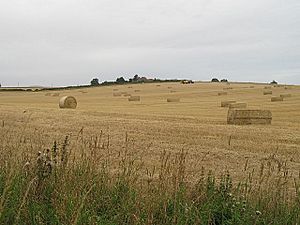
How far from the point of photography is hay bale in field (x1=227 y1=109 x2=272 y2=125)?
19.6 m

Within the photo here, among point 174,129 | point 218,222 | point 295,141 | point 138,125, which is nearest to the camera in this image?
point 218,222

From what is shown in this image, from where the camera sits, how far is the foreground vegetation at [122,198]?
4.48 m

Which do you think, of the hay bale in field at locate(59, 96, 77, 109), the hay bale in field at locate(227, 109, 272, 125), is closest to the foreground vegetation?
the hay bale in field at locate(227, 109, 272, 125)

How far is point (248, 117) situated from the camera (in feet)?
65.4

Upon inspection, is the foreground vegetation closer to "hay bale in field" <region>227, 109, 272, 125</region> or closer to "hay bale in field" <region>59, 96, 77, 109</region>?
"hay bale in field" <region>227, 109, 272, 125</region>

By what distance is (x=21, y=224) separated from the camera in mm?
4395

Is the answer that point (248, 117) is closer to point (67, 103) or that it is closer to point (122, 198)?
point (67, 103)

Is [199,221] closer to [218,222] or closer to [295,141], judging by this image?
[218,222]

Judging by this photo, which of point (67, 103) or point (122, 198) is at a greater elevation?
point (122, 198)

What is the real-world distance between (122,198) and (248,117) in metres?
15.6

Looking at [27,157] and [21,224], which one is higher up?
[27,157]

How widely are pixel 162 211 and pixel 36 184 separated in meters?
1.48

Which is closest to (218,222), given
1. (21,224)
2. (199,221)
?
(199,221)

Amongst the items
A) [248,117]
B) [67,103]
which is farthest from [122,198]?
[67,103]
